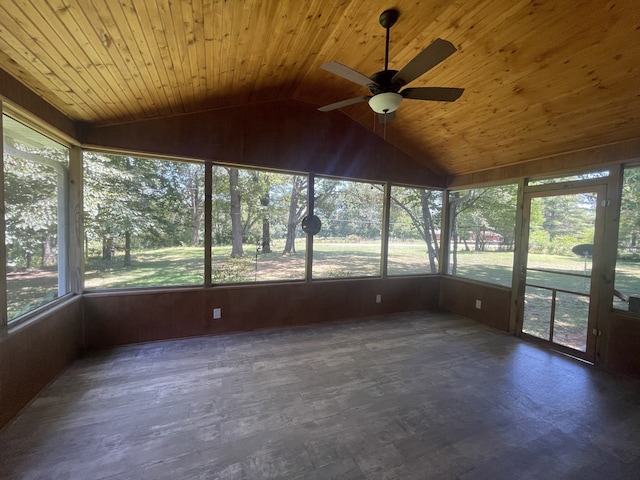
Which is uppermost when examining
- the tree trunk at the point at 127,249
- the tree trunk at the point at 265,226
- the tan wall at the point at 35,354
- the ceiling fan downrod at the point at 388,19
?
the ceiling fan downrod at the point at 388,19

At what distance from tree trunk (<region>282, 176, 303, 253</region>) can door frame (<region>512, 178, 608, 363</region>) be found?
11.0ft

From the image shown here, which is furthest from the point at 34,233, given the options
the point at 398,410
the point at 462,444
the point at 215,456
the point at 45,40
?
the point at 462,444

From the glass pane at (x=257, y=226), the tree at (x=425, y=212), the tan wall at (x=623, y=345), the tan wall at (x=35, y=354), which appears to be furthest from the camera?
the tree at (x=425, y=212)

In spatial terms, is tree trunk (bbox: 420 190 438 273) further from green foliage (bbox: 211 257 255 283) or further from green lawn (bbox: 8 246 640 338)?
green foliage (bbox: 211 257 255 283)

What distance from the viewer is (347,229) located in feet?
14.8

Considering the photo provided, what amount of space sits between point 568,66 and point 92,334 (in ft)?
18.7

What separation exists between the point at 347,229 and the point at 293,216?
98cm

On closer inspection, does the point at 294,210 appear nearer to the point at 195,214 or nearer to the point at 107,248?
the point at 195,214

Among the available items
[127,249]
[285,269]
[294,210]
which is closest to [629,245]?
[294,210]

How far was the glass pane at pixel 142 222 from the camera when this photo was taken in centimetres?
318

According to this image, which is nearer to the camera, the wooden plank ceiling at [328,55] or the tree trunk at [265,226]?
the wooden plank ceiling at [328,55]

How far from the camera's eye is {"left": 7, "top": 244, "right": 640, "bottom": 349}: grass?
2.90 meters

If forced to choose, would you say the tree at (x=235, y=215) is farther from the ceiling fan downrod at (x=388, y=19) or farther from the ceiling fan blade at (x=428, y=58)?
the ceiling fan blade at (x=428, y=58)

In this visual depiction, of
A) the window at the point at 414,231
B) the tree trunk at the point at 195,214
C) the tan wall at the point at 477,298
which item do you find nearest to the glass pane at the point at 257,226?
the tree trunk at the point at 195,214
